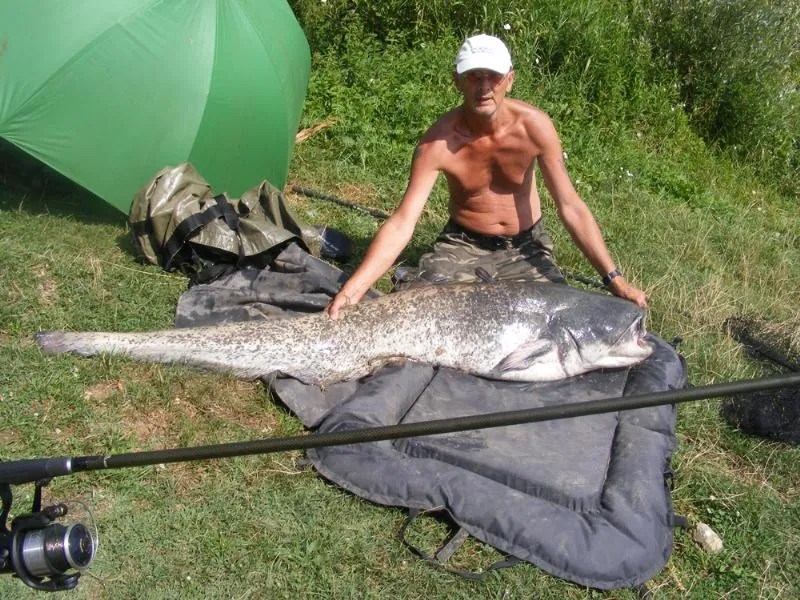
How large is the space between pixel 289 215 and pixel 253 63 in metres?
1.16

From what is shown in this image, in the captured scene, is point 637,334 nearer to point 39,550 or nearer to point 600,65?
point 39,550

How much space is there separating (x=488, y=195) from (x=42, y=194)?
3187 millimetres

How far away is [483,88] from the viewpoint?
15.8ft

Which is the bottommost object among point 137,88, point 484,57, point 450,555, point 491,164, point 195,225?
point 450,555

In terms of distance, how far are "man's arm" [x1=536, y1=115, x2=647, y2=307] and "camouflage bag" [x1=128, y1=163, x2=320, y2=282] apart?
170 cm

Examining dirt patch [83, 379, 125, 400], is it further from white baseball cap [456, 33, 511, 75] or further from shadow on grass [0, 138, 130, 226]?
white baseball cap [456, 33, 511, 75]

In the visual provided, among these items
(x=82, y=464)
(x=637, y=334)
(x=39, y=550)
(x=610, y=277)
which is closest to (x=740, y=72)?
(x=610, y=277)

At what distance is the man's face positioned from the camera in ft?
15.8

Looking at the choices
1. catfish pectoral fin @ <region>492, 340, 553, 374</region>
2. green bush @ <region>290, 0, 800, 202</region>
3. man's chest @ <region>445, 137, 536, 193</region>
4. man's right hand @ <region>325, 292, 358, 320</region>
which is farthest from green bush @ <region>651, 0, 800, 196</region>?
man's right hand @ <region>325, 292, 358, 320</region>

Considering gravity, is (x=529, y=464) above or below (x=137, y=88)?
below

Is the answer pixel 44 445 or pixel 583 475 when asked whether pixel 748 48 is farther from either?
pixel 44 445

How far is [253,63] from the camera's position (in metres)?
6.02

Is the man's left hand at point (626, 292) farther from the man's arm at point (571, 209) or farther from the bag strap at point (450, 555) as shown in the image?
the bag strap at point (450, 555)

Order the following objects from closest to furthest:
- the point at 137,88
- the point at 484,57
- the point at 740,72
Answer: the point at 484,57, the point at 137,88, the point at 740,72
